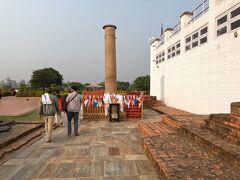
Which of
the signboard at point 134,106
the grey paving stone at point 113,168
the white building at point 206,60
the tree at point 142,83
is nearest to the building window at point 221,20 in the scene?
the white building at point 206,60

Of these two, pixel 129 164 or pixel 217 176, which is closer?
pixel 217 176

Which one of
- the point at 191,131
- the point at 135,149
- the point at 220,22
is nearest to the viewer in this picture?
the point at 191,131

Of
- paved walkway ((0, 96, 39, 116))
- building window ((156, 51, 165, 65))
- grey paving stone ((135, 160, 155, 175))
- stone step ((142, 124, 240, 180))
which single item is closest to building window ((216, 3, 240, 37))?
stone step ((142, 124, 240, 180))

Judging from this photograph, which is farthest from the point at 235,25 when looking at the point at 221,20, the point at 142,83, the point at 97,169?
the point at 142,83

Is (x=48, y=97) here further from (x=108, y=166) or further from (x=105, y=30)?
(x=105, y=30)

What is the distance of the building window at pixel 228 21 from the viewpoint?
9186mm

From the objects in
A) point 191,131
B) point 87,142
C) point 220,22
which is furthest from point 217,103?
point 87,142

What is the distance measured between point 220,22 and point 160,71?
1098cm

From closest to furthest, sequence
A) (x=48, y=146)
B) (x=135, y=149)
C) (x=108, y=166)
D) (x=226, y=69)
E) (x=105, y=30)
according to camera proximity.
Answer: (x=108, y=166)
(x=135, y=149)
(x=48, y=146)
(x=226, y=69)
(x=105, y=30)

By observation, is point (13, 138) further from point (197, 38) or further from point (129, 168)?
point (197, 38)

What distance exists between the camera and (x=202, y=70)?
40.0 ft

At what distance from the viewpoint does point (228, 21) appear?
9.72 m

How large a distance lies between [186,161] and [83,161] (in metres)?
2.34

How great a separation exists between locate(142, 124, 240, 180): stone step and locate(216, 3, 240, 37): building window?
239 inches
